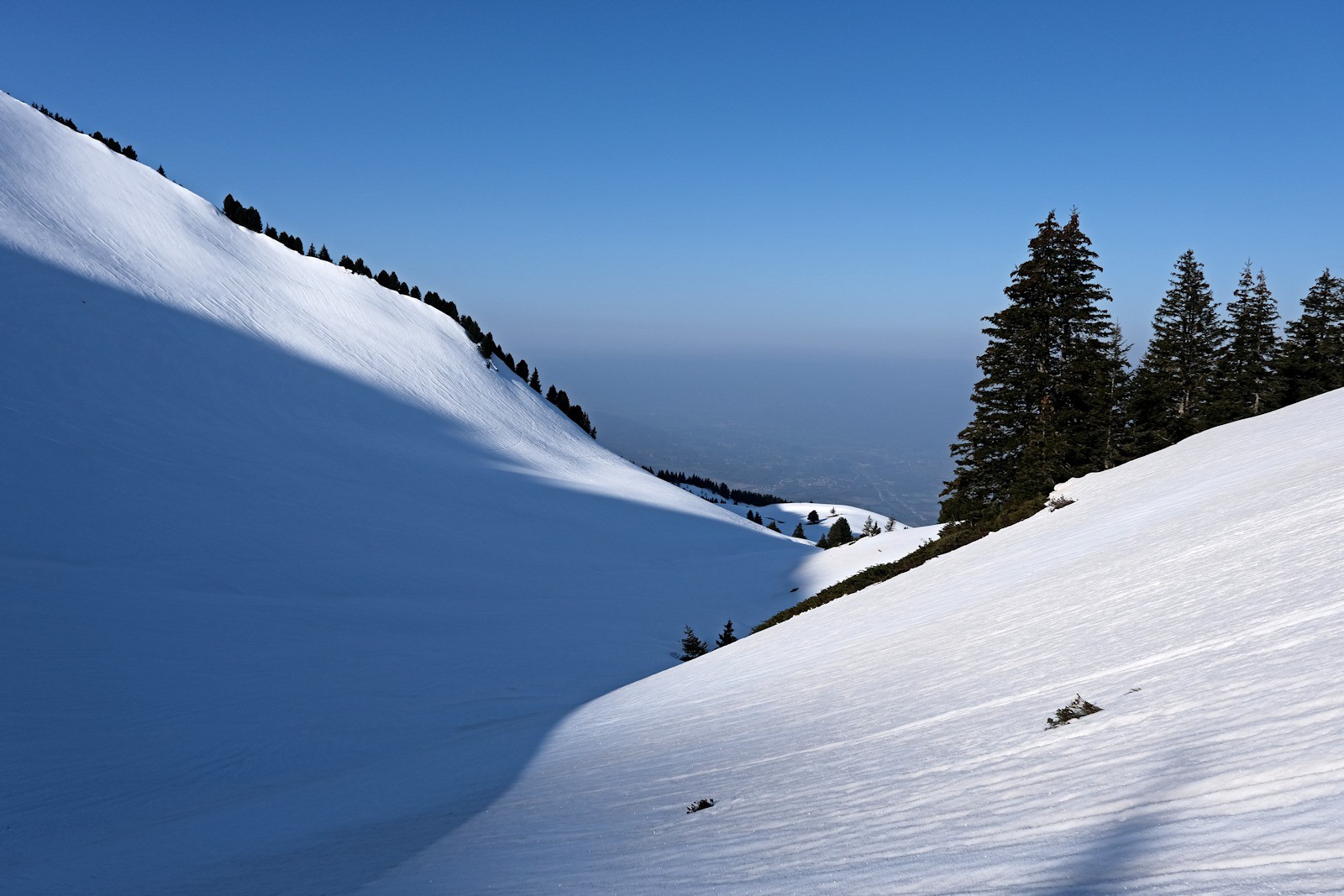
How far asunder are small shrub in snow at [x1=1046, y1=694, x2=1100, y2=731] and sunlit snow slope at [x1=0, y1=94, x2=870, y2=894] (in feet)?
19.8

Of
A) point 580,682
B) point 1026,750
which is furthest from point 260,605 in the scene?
point 1026,750

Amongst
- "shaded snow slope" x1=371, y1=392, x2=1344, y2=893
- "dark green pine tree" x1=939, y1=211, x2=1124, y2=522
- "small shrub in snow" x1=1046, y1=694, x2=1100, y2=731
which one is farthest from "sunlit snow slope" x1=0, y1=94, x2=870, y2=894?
"dark green pine tree" x1=939, y1=211, x2=1124, y2=522

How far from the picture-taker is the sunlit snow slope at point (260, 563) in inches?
397

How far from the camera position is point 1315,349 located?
35.7 metres

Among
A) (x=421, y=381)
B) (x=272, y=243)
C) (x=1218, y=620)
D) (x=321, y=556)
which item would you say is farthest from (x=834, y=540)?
(x=1218, y=620)

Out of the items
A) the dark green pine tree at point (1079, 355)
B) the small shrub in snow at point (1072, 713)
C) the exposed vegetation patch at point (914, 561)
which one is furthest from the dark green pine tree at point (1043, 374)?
the small shrub in snow at point (1072, 713)

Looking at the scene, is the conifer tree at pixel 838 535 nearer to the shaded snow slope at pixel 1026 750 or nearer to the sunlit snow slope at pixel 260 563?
the sunlit snow slope at pixel 260 563

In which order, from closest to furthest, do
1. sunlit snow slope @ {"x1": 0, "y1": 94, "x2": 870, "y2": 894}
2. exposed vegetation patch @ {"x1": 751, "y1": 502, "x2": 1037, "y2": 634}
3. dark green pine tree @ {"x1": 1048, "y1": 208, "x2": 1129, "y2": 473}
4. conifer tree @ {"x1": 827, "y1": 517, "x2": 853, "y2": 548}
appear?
sunlit snow slope @ {"x1": 0, "y1": 94, "x2": 870, "y2": 894}, exposed vegetation patch @ {"x1": 751, "y1": 502, "x2": 1037, "y2": 634}, dark green pine tree @ {"x1": 1048, "y1": 208, "x2": 1129, "y2": 473}, conifer tree @ {"x1": 827, "y1": 517, "x2": 853, "y2": 548}

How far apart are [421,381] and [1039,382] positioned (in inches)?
1739

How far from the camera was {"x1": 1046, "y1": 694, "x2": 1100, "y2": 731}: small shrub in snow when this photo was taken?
199 inches

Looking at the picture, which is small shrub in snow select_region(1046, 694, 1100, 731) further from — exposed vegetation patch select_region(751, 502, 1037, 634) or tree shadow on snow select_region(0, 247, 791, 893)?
exposed vegetation patch select_region(751, 502, 1037, 634)

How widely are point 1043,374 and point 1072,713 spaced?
2369 cm

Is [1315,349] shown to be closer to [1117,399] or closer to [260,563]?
[1117,399]

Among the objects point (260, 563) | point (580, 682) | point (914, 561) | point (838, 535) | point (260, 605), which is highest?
point (838, 535)
